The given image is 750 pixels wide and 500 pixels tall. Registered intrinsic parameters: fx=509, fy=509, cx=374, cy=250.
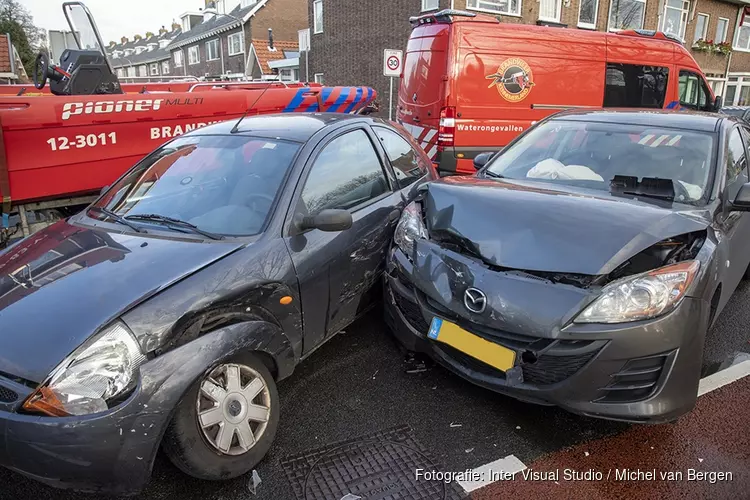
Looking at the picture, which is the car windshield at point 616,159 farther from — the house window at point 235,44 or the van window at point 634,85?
the house window at point 235,44

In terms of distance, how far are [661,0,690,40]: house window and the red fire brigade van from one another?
50.3ft

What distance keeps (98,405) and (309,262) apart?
4.11 feet

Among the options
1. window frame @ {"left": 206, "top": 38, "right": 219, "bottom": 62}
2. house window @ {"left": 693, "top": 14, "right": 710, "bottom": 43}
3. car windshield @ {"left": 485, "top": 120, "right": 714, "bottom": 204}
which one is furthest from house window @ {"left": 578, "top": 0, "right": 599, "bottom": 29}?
window frame @ {"left": 206, "top": 38, "right": 219, "bottom": 62}

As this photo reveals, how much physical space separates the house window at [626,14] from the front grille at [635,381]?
20356 millimetres

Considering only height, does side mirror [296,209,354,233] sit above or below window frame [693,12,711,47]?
below

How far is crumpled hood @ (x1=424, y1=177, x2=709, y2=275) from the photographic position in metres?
2.48

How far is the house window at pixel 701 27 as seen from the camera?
2383 centimetres

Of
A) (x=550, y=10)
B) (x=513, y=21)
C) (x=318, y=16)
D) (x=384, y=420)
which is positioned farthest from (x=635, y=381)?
(x=318, y=16)

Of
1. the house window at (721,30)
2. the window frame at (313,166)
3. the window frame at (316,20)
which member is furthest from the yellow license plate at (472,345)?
the house window at (721,30)

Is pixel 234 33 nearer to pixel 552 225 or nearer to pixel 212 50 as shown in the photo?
pixel 212 50

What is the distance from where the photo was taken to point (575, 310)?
237 centimetres

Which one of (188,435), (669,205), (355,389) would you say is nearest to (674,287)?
(669,205)

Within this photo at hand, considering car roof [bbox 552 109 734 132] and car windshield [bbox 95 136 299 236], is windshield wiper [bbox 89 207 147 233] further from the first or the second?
car roof [bbox 552 109 734 132]

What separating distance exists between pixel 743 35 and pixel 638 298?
32.7m
